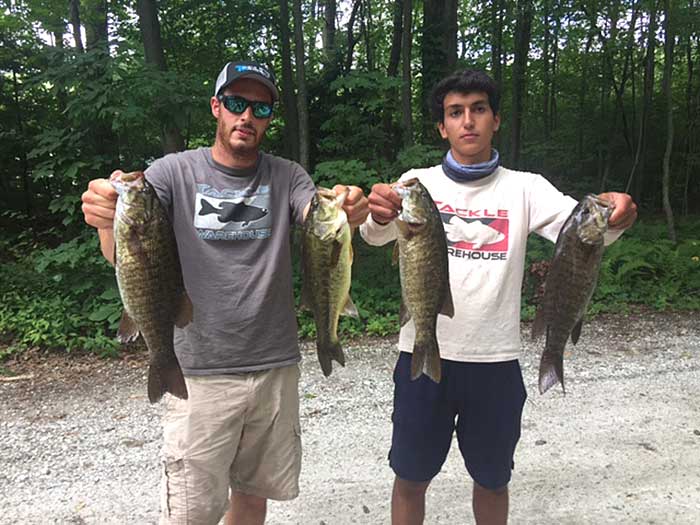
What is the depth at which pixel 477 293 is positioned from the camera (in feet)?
8.77

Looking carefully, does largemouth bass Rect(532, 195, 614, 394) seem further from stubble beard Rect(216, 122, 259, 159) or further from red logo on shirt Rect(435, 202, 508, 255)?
stubble beard Rect(216, 122, 259, 159)

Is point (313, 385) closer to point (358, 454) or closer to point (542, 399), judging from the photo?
point (358, 454)

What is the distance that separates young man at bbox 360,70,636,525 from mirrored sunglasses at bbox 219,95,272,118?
82 cm

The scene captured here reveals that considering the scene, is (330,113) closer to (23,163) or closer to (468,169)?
(23,163)

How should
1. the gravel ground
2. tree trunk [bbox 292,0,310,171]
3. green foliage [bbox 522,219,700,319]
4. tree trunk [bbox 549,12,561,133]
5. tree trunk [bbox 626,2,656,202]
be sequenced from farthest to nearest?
1. tree trunk [bbox 549,12,561,133]
2. tree trunk [bbox 626,2,656,202]
3. tree trunk [bbox 292,0,310,171]
4. green foliage [bbox 522,219,700,319]
5. the gravel ground

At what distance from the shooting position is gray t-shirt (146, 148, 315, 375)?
259 cm

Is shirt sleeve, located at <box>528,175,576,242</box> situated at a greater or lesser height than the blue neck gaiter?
lesser

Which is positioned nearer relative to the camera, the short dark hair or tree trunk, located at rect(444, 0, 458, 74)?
the short dark hair

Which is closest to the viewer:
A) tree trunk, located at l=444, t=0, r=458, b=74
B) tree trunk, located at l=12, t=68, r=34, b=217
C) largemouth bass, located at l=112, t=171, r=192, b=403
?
largemouth bass, located at l=112, t=171, r=192, b=403

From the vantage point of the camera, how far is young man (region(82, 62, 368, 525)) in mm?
2600

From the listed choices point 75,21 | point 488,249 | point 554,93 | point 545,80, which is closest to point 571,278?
point 488,249

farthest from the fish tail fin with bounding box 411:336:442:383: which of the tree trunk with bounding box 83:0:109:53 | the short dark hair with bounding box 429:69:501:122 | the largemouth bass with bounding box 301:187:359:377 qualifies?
the tree trunk with bounding box 83:0:109:53

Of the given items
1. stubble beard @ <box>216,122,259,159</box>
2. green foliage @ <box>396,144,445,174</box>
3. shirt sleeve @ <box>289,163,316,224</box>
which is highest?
green foliage @ <box>396,144,445,174</box>

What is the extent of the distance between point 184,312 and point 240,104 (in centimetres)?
112
